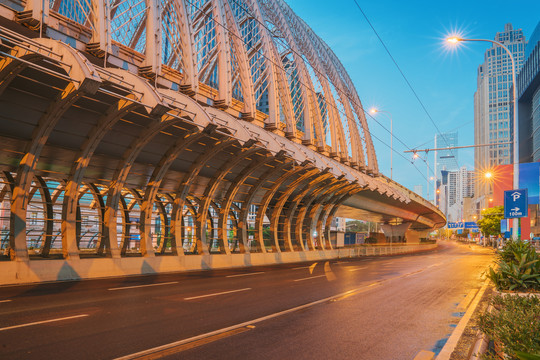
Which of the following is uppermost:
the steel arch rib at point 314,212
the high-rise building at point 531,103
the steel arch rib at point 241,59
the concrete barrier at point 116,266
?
the high-rise building at point 531,103

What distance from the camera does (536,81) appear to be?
347 feet

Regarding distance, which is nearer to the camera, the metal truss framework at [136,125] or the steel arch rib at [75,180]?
the metal truss framework at [136,125]

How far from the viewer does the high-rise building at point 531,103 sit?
105 meters

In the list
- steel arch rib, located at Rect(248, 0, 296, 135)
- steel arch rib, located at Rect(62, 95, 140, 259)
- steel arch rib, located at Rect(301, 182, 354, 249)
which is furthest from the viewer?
steel arch rib, located at Rect(301, 182, 354, 249)

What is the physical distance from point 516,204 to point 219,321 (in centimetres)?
1384

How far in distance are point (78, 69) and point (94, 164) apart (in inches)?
382

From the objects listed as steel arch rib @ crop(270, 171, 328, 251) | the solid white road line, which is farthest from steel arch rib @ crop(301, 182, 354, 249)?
the solid white road line

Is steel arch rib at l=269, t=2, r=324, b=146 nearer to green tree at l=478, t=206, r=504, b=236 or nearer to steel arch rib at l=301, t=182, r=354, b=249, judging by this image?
steel arch rib at l=301, t=182, r=354, b=249

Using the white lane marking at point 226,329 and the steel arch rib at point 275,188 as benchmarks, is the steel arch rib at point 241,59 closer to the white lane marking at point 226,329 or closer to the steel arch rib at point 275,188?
the steel arch rib at point 275,188

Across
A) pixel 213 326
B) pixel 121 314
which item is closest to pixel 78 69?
pixel 121 314

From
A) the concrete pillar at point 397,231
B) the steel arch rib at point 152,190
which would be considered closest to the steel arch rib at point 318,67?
the steel arch rib at point 152,190

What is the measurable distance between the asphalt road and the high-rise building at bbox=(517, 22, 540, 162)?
11054cm

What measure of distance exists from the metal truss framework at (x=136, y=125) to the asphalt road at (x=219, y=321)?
17.8 ft

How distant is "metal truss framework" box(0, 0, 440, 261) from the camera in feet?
47.7
